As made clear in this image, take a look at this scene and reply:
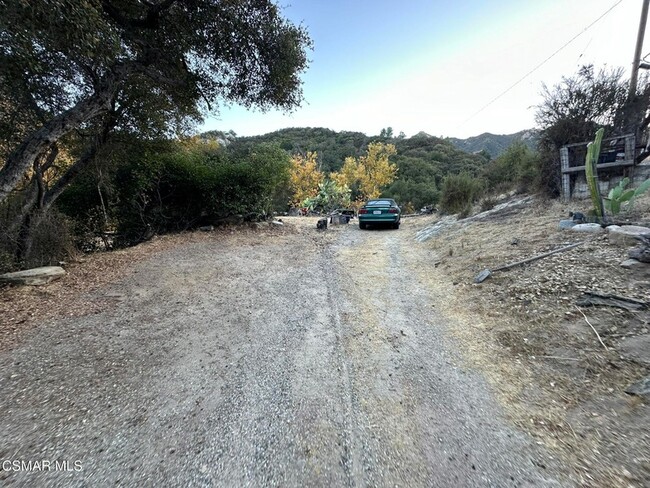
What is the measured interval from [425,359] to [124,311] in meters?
3.81

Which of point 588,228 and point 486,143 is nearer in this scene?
point 588,228

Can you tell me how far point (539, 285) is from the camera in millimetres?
3688

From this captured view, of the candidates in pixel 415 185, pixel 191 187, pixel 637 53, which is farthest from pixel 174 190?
pixel 415 185

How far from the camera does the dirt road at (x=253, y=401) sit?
166 centimetres

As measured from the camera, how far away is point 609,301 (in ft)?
9.79

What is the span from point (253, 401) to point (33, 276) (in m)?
4.50

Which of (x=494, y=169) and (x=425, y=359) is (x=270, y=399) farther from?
(x=494, y=169)

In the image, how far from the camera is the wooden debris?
2.80 meters

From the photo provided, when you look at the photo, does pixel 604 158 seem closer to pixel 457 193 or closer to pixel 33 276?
pixel 457 193

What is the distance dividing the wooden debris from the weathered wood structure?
20.9ft

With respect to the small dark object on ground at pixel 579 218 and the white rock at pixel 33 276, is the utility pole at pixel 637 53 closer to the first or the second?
the small dark object on ground at pixel 579 218

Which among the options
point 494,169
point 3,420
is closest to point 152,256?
point 3,420

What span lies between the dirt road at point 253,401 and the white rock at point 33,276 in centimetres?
107

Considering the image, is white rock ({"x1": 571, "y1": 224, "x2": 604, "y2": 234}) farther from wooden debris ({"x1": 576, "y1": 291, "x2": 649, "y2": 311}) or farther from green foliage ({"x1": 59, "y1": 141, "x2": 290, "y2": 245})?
green foliage ({"x1": 59, "y1": 141, "x2": 290, "y2": 245})
